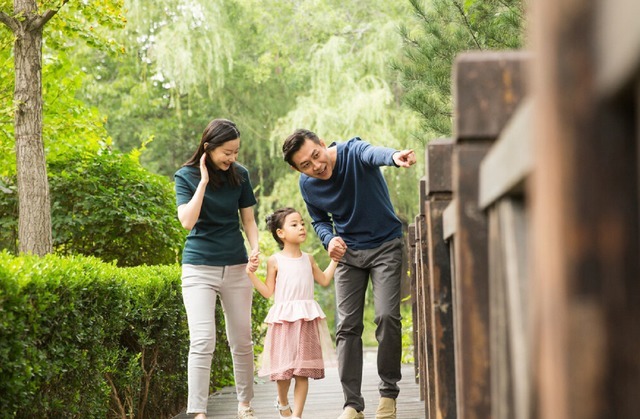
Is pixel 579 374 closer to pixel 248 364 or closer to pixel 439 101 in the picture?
pixel 248 364

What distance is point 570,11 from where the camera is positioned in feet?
2.46

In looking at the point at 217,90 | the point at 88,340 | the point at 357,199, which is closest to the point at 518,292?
the point at 88,340

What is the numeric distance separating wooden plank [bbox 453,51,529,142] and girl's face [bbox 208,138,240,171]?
3.69m

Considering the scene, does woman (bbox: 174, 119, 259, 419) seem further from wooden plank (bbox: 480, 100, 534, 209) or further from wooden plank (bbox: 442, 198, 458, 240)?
wooden plank (bbox: 480, 100, 534, 209)

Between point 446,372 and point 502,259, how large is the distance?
1271 millimetres

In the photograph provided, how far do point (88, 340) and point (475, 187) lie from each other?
10.2ft

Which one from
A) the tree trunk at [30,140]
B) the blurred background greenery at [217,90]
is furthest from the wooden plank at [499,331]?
the tree trunk at [30,140]

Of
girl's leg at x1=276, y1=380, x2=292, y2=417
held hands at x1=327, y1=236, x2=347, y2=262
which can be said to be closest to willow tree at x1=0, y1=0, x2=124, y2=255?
girl's leg at x1=276, y1=380, x2=292, y2=417

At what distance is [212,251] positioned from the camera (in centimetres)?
539

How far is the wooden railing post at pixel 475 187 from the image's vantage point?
1.66 meters

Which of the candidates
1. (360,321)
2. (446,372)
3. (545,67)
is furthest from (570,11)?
(360,321)

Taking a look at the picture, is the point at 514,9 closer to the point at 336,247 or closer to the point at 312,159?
the point at 312,159

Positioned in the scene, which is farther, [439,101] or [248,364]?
[439,101]

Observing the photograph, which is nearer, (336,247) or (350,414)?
(336,247)
